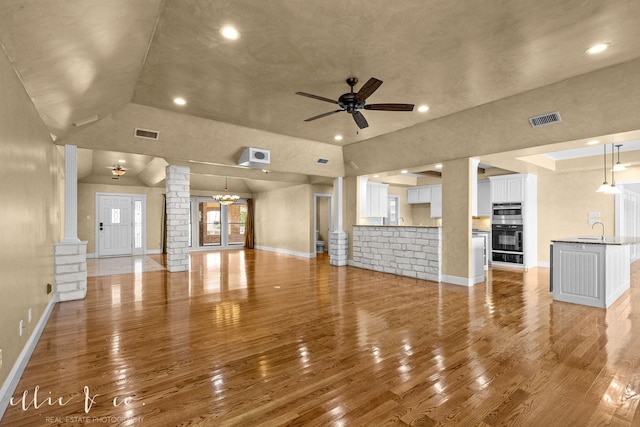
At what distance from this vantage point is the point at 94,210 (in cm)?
1020

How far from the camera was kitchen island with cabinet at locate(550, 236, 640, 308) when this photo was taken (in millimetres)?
4332

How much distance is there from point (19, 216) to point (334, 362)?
2.95 meters

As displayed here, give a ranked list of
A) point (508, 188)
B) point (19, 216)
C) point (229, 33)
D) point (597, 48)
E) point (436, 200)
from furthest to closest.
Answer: point (436, 200), point (508, 188), point (597, 48), point (229, 33), point (19, 216)

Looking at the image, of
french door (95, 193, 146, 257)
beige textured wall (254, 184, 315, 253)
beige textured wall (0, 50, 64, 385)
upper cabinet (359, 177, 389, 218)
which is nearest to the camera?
beige textured wall (0, 50, 64, 385)

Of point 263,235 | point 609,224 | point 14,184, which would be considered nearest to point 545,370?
point 14,184

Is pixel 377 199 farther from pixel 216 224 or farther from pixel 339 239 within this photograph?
pixel 216 224

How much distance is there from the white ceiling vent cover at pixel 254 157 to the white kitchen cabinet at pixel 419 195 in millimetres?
6383

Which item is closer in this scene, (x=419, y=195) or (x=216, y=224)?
(x=419, y=195)

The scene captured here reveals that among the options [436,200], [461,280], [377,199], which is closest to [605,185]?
[461,280]

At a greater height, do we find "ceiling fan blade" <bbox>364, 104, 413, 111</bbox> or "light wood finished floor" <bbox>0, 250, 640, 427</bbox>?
"ceiling fan blade" <bbox>364, 104, 413, 111</bbox>

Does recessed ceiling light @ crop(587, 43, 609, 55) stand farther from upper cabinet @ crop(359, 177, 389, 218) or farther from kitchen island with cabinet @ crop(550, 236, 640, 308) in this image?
upper cabinet @ crop(359, 177, 389, 218)

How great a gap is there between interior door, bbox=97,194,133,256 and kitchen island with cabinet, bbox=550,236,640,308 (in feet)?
38.7

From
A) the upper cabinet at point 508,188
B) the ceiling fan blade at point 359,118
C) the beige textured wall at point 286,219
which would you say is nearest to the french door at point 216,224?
the beige textured wall at point 286,219

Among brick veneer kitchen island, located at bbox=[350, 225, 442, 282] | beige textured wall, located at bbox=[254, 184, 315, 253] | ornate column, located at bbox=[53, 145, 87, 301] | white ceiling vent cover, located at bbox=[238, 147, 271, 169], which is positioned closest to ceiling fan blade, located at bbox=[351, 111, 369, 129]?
white ceiling vent cover, located at bbox=[238, 147, 271, 169]
